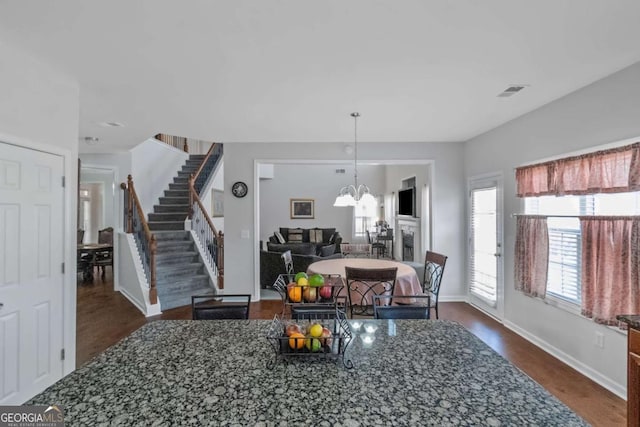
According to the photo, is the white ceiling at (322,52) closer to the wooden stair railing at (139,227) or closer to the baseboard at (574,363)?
the wooden stair railing at (139,227)

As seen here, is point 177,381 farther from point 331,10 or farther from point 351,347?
point 331,10

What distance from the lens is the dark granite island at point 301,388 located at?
860 millimetres

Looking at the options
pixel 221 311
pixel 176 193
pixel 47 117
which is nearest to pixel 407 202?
pixel 176 193

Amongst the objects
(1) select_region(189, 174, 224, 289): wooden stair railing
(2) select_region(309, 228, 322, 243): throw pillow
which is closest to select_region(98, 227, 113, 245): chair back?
(1) select_region(189, 174, 224, 289): wooden stair railing

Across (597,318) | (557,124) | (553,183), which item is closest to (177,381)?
(597,318)

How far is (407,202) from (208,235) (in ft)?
15.5

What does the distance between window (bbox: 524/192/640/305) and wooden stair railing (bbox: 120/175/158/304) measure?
16.3 ft

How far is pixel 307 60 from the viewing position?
2.34m

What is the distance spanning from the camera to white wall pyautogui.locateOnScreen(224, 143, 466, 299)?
16.5ft

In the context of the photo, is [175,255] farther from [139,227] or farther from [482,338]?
[482,338]

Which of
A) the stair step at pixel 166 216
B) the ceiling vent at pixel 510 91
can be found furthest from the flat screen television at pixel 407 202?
the stair step at pixel 166 216

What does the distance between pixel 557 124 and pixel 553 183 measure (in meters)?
0.59

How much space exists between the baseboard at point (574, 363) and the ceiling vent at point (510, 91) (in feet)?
8.34

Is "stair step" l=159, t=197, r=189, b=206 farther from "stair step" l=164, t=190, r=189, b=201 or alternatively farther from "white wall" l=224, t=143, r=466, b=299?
"white wall" l=224, t=143, r=466, b=299
